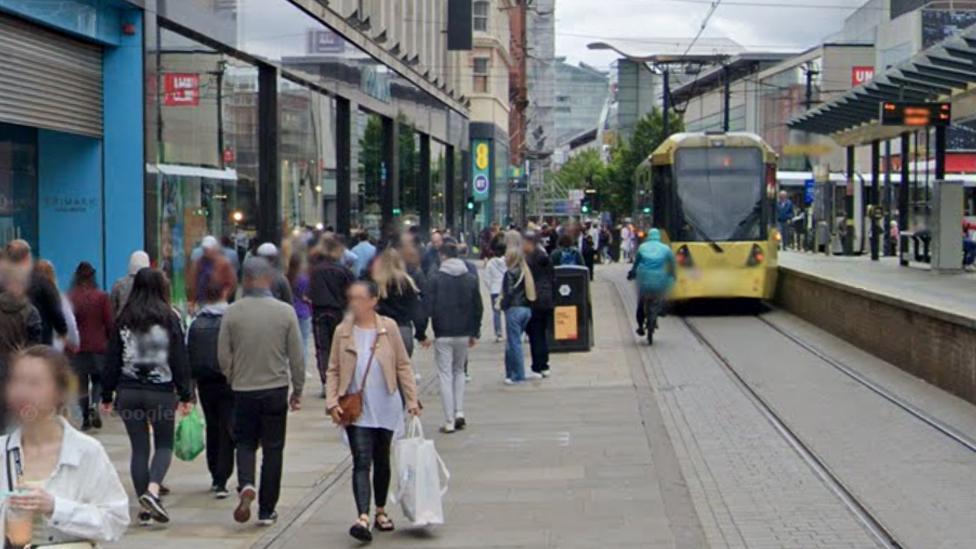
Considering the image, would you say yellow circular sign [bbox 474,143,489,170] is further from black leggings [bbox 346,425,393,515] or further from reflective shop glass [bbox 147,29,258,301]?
black leggings [bbox 346,425,393,515]

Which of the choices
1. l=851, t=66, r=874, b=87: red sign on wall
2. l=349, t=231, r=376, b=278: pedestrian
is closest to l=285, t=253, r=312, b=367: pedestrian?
l=349, t=231, r=376, b=278: pedestrian

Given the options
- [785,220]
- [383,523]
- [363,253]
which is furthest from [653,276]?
[785,220]

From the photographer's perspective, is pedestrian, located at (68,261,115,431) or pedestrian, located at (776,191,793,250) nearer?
pedestrian, located at (68,261,115,431)

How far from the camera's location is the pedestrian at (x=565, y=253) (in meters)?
22.5

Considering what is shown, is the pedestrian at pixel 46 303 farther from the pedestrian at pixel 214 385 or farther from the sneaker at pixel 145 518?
the sneaker at pixel 145 518

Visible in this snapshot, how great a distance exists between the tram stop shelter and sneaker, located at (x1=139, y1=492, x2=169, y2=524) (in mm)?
16182

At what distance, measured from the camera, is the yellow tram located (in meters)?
26.4

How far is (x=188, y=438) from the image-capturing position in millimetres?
10008

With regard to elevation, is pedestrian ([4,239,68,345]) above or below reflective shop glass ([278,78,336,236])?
below

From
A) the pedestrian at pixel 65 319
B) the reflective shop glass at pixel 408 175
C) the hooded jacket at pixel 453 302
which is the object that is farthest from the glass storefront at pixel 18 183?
the reflective shop glass at pixel 408 175

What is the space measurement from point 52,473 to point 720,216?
22.5 metres

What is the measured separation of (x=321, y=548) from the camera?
8.99 metres

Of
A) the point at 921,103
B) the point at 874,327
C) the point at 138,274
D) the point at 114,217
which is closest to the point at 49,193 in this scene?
the point at 114,217

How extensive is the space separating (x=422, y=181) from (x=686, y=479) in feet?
122
